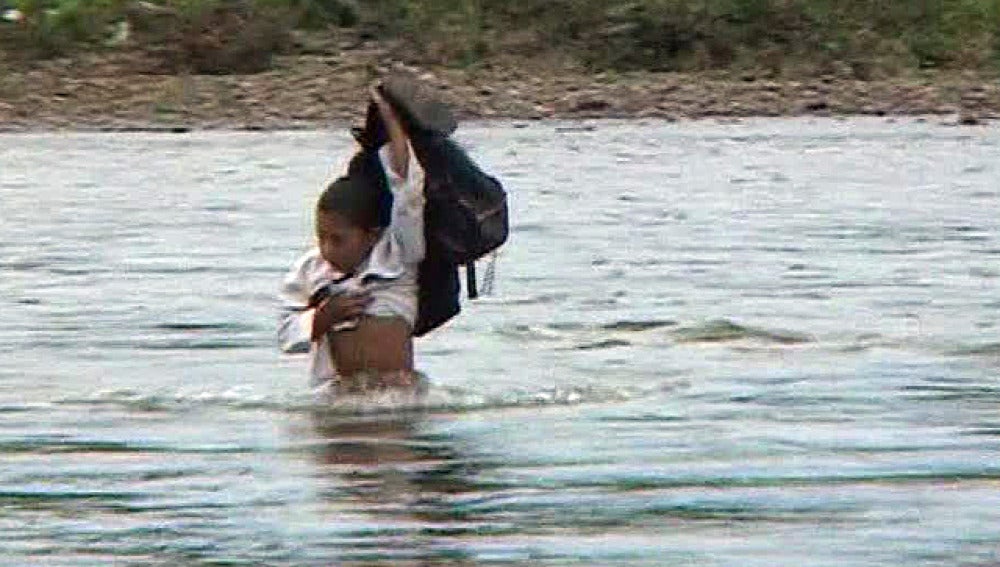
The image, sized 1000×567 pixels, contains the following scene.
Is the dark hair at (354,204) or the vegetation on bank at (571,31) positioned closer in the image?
the dark hair at (354,204)

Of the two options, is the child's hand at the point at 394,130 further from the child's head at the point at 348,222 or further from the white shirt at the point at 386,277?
the child's head at the point at 348,222

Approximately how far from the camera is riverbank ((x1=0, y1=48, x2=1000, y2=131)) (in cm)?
4288

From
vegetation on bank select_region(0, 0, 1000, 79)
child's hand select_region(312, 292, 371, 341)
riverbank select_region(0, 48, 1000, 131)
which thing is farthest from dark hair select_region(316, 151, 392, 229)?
vegetation on bank select_region(0, 0, 1000, 79)

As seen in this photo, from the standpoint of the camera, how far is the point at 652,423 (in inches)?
455

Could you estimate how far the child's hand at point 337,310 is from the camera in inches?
476

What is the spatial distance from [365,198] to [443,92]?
30.0 meters

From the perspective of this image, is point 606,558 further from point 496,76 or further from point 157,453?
point 496,76

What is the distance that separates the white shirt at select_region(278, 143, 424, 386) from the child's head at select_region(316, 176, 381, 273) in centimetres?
4

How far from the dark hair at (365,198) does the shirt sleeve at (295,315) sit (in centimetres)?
31

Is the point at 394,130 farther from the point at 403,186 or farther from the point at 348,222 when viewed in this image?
the point at 348,222

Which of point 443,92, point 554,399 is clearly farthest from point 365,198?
point 443,92

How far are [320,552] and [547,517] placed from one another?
0.71m

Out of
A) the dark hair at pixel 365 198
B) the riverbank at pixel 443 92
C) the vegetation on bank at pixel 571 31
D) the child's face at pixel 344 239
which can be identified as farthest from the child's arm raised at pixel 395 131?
the vegetation on bank at pixel 571 31

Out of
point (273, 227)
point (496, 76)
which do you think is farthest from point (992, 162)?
point (496, 76)
